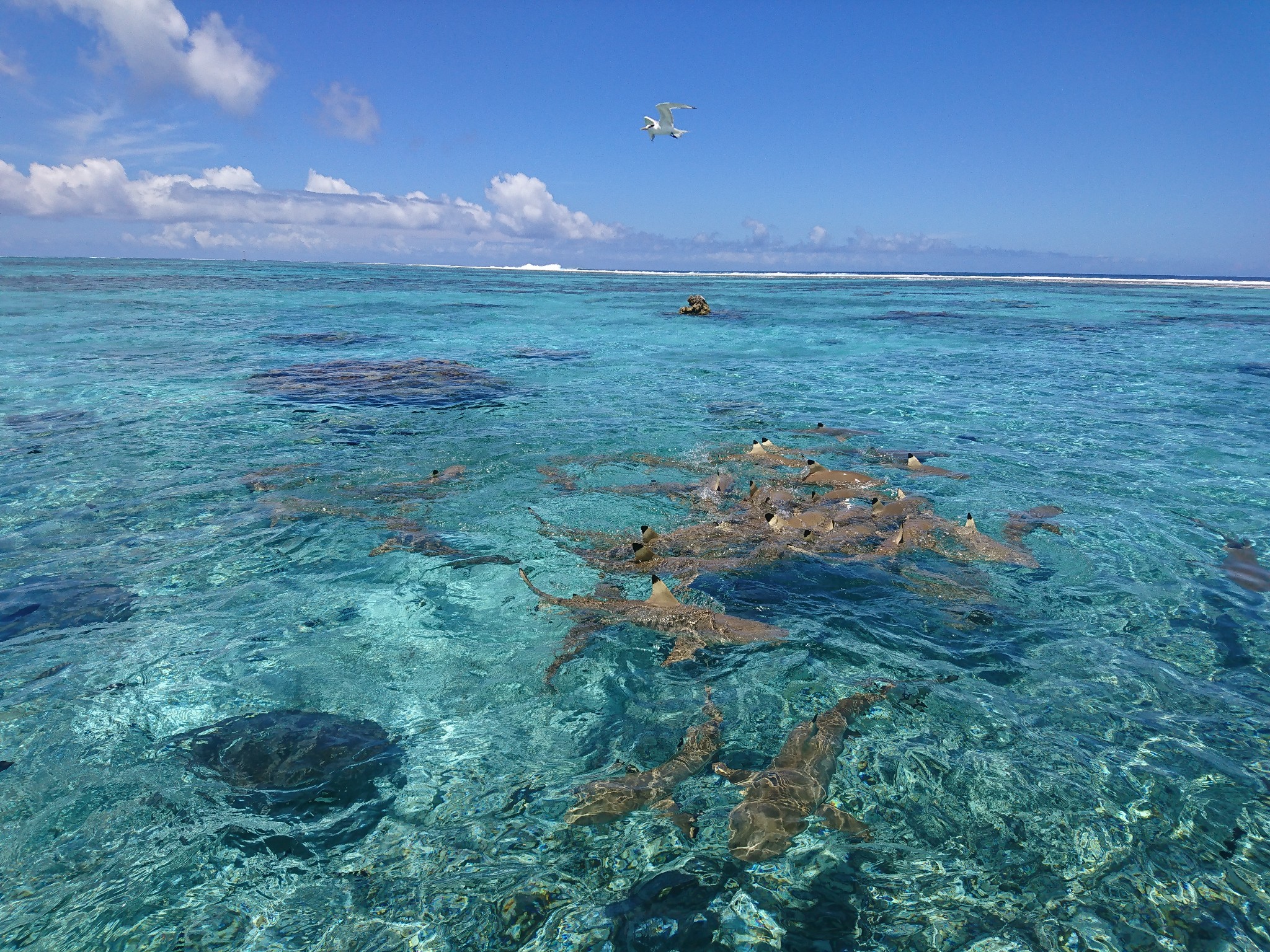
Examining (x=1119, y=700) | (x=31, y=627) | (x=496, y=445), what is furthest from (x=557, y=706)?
(x=496, y=445)

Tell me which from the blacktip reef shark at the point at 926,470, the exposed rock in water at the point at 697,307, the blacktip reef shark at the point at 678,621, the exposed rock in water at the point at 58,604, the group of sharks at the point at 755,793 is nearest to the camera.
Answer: the group of sharks at the point at 755,793

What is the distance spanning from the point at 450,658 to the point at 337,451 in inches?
309

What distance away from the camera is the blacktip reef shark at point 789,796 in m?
4.41

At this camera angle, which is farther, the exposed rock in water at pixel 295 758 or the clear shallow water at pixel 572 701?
the exposed rock in water at pixel 295 758

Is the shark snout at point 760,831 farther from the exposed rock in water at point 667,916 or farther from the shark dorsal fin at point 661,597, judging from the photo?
the shark dorsal fin at point 661,597

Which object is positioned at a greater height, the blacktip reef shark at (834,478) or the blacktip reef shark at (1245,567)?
the blacktip reef shark at (1245,567)

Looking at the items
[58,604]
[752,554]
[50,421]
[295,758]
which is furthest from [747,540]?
[50,421]

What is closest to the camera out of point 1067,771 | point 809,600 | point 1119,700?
point 1067,771

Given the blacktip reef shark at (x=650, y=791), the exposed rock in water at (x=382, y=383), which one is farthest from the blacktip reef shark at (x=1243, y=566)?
the exposed rock in water at (x=382, y=383)

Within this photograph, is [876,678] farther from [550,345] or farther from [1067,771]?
[550,345]

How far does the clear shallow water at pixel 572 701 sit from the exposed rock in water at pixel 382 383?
9.97 feet

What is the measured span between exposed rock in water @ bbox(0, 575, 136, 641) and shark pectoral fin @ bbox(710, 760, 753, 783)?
6416 mm

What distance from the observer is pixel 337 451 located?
42.8 ft

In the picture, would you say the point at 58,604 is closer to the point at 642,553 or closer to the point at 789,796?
the point at 642,553
